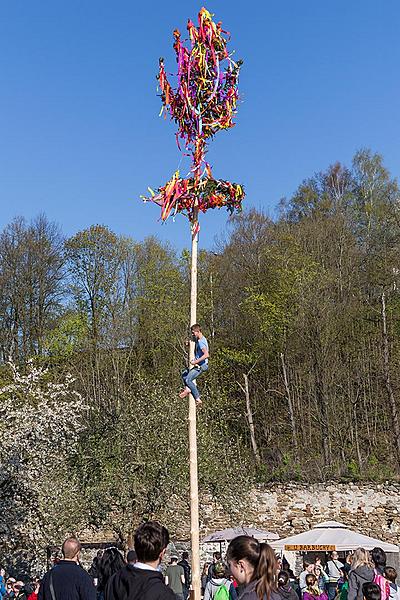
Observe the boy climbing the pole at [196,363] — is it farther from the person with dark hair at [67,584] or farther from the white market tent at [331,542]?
the white market tent at [331,542]

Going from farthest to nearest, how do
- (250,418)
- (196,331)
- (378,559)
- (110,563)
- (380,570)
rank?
1. (250,418)
2. (196,331)
3. (110,563)
4. (380,570)
5. (378,559)

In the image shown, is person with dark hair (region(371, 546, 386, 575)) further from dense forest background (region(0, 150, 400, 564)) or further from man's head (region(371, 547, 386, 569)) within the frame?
dense forest background (region(0, 150, 400, 564))

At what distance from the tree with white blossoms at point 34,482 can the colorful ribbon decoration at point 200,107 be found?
13201 millimetres

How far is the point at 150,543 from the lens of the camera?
4.84 m

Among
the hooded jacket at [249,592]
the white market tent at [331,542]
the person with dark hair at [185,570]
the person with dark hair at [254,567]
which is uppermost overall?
the person with dark hair at [254,567]

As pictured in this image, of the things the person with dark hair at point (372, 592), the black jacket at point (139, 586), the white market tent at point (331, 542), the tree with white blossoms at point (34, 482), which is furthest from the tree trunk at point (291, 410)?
the black jacket at point (139, 586)

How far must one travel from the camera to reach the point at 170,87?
12.0 metres

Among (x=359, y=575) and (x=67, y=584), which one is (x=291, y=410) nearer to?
(x=359, y=575)

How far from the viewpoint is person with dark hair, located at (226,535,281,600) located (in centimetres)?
448

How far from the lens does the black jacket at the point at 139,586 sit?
4.76 meters

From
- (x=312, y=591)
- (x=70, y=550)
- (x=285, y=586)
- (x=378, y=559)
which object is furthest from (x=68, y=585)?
(x=312, y=591)

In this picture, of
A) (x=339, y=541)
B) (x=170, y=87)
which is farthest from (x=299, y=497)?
(x=170, y=87)

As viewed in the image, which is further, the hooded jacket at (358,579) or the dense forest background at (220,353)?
the dense forest background at (220,353)

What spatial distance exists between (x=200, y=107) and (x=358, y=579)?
6.87 metres
